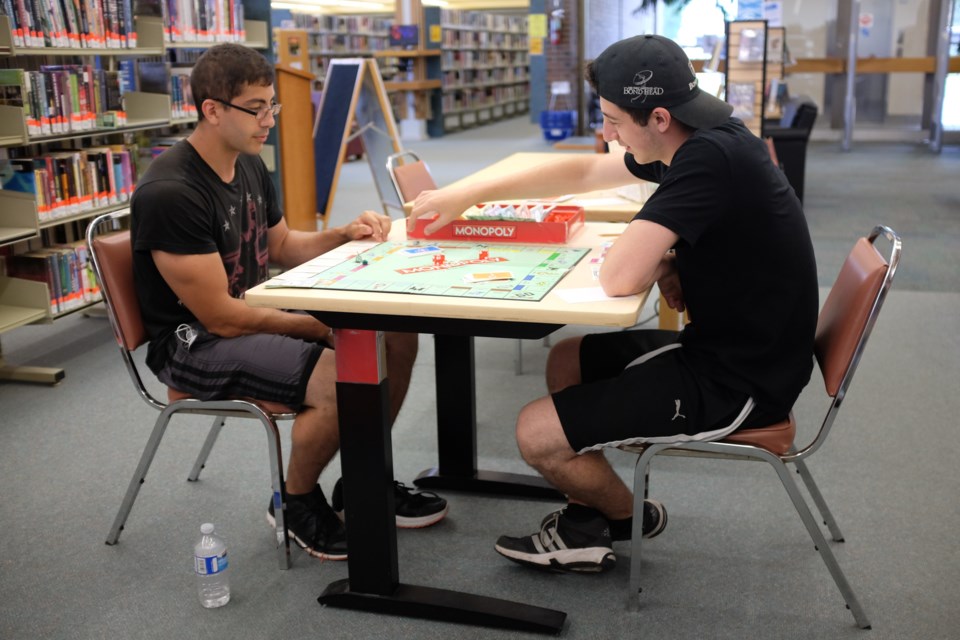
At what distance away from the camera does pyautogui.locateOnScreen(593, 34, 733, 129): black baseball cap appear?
1.81m

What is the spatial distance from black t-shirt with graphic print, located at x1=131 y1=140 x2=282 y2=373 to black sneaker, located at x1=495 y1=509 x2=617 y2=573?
97 cm

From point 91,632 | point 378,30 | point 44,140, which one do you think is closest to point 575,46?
point 378,30

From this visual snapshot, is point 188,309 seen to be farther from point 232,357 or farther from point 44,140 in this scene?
point 44,140

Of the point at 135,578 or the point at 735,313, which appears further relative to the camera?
the point at 135,578

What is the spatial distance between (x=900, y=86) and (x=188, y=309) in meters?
11.4

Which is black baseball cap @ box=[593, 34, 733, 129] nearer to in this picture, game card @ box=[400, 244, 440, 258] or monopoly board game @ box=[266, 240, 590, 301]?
monopoly board game @ box=[266, 240, 590, 301]

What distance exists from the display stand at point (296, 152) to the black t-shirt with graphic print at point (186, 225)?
2.78 metres

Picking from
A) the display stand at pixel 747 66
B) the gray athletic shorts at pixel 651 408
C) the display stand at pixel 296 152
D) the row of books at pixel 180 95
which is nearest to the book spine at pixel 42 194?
the row of books at pixel 180 95

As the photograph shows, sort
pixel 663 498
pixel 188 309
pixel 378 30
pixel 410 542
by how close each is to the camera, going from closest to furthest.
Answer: pixel 188 309, pixel 410 542, pixel 663 498, pixel 378 30

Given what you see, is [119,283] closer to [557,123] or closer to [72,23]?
[72,23]

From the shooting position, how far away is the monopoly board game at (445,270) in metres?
1.82

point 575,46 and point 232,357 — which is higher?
point 575,46

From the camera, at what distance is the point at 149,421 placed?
321 cm

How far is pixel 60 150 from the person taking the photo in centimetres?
407
